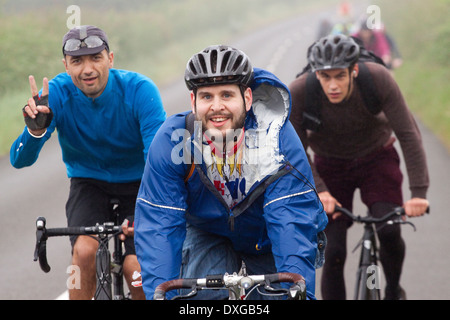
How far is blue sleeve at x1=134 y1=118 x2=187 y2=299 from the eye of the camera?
3.61 metres

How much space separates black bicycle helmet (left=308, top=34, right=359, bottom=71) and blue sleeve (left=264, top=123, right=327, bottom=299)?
186 cm

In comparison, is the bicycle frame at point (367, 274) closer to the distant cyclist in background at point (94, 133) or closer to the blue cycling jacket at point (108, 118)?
the distant cyclist in background at point (94, 133)

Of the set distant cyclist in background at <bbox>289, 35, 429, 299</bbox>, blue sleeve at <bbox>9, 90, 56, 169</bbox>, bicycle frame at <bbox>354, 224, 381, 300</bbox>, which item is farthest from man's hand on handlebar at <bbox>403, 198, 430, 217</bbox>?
blue sleeve at <bbox>9, 90, 56, 169</bbox>

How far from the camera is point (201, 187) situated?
3.93 metres

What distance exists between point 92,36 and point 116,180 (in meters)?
1.03

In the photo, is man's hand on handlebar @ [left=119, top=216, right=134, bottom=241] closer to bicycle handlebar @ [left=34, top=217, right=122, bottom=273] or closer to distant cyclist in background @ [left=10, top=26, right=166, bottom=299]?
bicycle handlebar @ [left=34, top=217, right=122, bottom=273]

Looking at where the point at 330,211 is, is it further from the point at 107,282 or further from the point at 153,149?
the point at 153,149

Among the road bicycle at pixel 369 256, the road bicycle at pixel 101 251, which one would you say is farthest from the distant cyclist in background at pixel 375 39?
the road bicycle at pixel 101 251

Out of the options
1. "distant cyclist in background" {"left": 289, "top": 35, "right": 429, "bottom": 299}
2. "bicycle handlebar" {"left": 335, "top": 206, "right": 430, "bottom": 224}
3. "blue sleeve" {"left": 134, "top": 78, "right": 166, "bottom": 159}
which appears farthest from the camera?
"distant cyclist in background" {"left": 289, "top": 35, "right": 429, "bottom": 299}

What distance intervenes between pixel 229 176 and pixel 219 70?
541 millimetres

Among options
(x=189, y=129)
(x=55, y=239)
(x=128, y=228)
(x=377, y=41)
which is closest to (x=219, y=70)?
(x=189, y=129)

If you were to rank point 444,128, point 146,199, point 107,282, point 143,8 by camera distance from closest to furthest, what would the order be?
1. point 146,199
2. point 107,282
3. point 444,128
4. point 143,8
